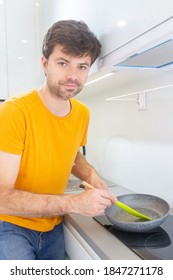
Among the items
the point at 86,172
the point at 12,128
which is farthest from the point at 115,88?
the point at 12,128

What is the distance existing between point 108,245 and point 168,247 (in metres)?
0.18

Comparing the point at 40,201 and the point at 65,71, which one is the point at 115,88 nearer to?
the point at 65,71

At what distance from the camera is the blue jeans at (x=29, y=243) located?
0.98 metres

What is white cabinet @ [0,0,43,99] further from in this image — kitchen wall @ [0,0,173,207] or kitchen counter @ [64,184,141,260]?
kitchen counter @ [64,184,141,260]

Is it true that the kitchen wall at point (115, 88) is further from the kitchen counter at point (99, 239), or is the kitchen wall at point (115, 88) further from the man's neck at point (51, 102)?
the kitchen counter at point (99, 239)

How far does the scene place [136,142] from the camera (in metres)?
1.46

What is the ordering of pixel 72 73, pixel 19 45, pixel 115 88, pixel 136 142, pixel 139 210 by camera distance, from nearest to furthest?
pixel 72 73 < pixel 139 210 < pixel 136 142 < pixel 115 88 < pixel 19 45

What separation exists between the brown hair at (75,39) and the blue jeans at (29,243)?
668 millimetres

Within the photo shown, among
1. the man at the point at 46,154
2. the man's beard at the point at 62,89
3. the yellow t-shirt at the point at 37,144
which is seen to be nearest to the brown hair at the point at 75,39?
the man at the point at 46,154

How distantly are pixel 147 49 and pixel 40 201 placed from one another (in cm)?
56

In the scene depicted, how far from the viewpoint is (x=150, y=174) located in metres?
1.34

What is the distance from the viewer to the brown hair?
0.95 metres
